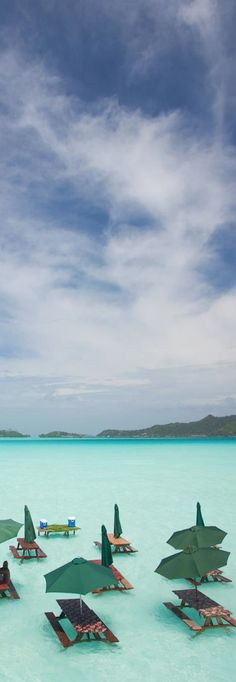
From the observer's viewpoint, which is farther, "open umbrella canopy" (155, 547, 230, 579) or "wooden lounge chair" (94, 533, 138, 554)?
"wooden lounge chair" (94, 533, 138, 554)

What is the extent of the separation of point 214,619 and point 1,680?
599cm

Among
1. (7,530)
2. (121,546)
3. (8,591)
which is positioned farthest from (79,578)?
(121,546)

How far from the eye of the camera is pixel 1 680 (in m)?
11.2

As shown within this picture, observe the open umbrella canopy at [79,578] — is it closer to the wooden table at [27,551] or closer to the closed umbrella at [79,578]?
the closed umbrella at [79,578]

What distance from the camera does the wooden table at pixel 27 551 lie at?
64.8ft

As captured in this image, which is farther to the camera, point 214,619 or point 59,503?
point 59,503

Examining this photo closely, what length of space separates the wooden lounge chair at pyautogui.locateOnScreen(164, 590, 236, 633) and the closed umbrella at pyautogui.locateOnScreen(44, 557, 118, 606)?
255cm

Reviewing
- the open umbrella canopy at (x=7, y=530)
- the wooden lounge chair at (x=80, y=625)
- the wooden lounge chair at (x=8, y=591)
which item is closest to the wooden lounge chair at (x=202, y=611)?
the wooden lounge chair at (x=80, y=625)

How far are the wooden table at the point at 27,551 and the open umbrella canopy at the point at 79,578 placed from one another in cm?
758

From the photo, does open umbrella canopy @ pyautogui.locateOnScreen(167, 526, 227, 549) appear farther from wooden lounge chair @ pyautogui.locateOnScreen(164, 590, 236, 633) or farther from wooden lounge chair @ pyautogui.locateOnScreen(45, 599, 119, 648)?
wooden lounge chair @ pyautogui.locateOnScreen(45, 599, 119, 648)

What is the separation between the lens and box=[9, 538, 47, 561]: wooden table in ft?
64.8

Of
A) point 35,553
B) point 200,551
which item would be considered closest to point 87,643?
point 200,551

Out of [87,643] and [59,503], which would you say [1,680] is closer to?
[87,643]

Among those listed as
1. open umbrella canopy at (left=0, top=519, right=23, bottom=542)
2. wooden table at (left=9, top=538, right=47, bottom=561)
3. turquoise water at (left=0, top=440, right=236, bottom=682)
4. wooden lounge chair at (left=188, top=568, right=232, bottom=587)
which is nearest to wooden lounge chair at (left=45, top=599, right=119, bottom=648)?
turquoise water at (left=0, top=440, right=236, bottom=682)
